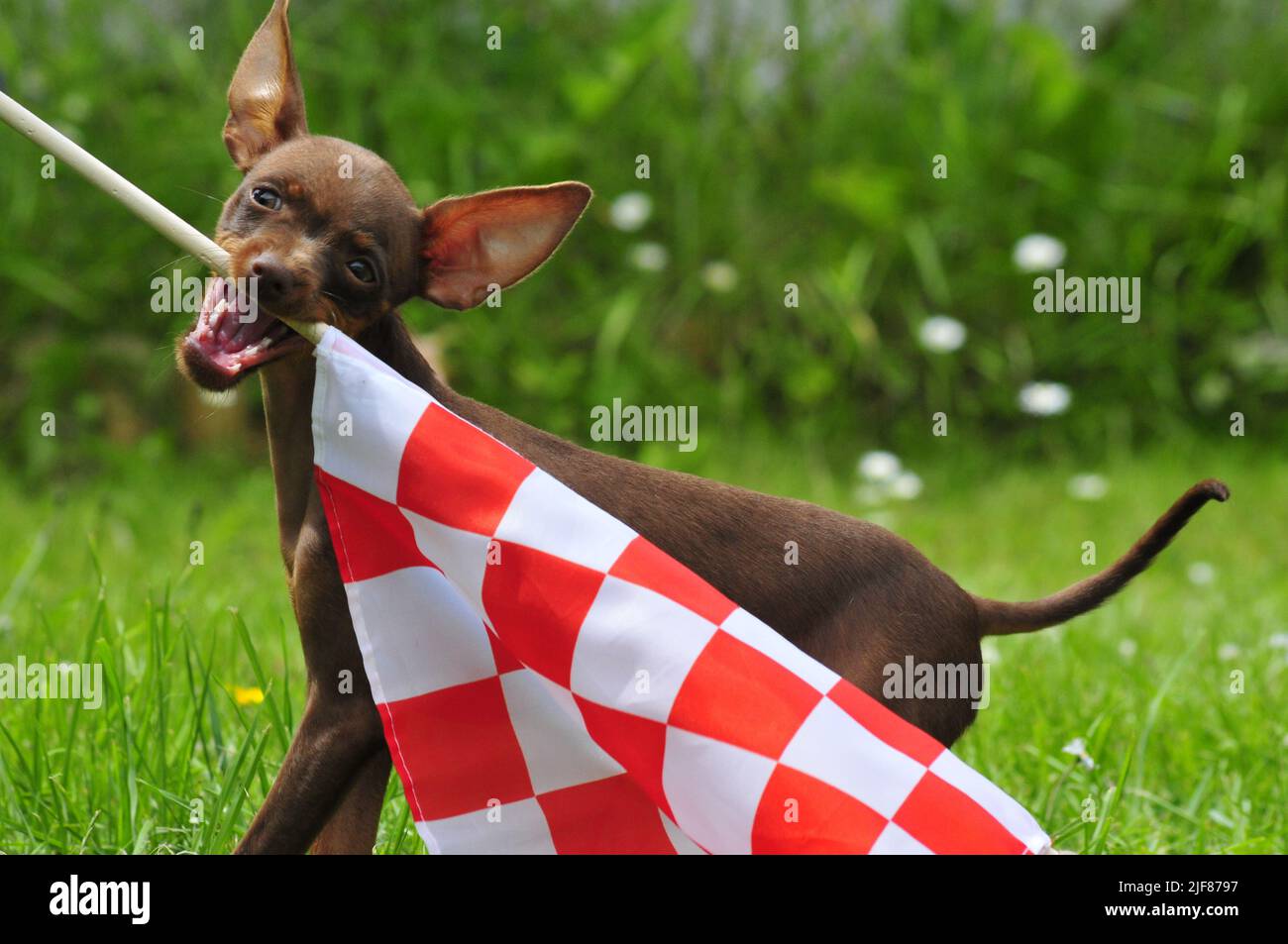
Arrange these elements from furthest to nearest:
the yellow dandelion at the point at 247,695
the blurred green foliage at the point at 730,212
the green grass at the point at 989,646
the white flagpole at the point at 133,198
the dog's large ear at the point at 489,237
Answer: the blurred green foliage at the point at 730,212
the yellow dandelion at the point at 247,695
the green grass at the point at 989,646
the dog's large ear at the point at 489,237
the white flagpole at the point at 133,198

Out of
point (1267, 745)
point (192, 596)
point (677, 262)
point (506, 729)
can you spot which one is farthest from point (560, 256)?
point (506, 729)

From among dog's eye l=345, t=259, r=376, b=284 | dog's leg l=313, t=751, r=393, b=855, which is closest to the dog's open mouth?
dog's eye l=345, t=259, r=376, b=284

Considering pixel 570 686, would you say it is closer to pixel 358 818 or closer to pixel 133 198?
pixel 358 818

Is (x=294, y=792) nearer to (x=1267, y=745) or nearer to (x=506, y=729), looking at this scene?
(x=506, y=729)

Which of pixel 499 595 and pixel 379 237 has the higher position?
pixel 379 237

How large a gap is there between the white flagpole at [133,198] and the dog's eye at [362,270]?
0.33 feet

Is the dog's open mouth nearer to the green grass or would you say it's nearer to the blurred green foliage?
the green grass

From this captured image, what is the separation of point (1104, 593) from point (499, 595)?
980 millimetres

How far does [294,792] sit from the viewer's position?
2.23 metres

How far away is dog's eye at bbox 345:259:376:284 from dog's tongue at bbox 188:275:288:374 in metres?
0.13

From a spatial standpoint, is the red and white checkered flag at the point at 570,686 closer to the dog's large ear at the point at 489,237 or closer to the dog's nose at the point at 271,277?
the dog's nose at the point at 271,277

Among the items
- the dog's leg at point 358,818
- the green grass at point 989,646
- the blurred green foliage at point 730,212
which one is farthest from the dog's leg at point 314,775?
the blurred green foliage at point 730,212

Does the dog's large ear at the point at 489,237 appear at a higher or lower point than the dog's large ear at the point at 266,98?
lower

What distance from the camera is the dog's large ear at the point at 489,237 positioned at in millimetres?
2387
